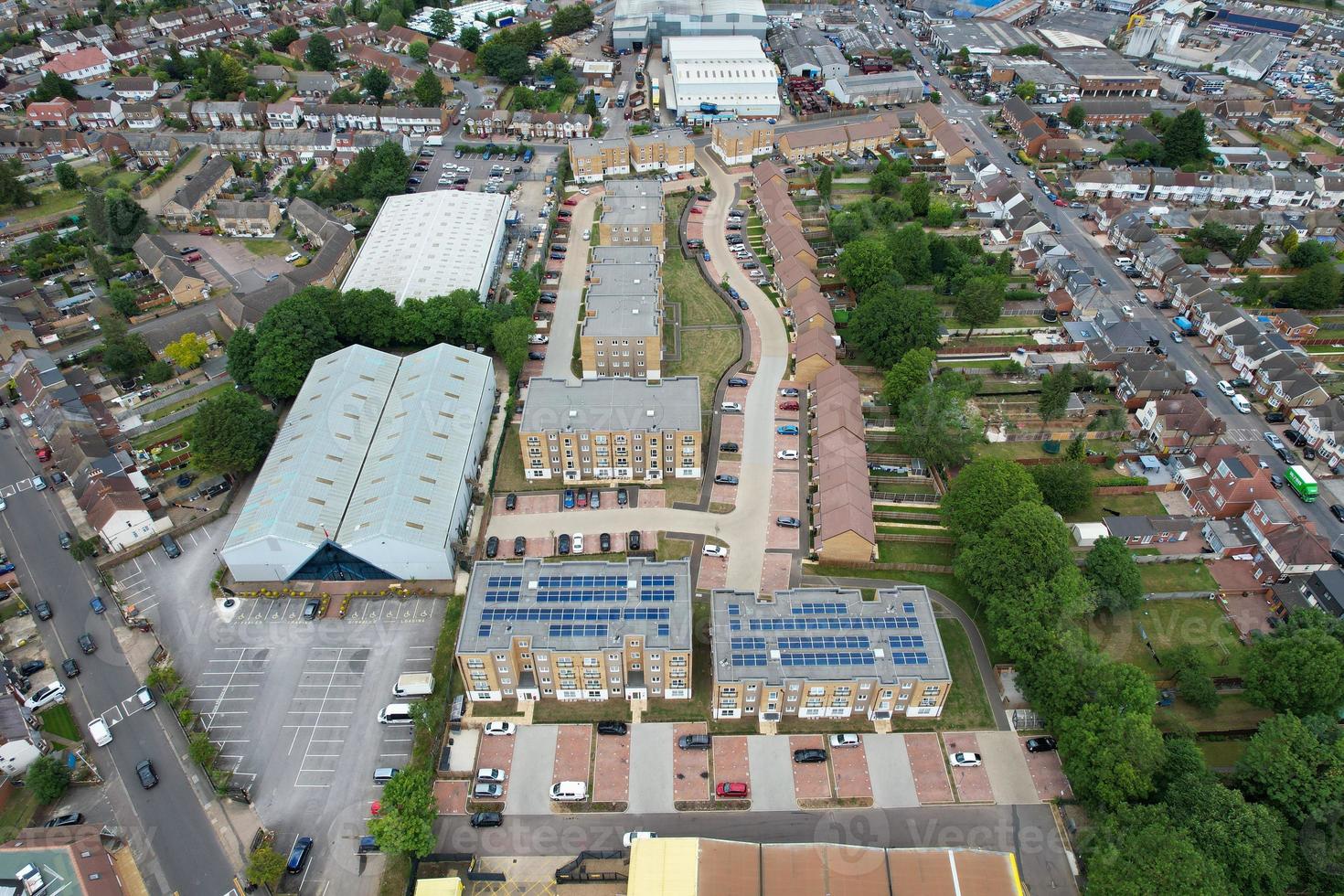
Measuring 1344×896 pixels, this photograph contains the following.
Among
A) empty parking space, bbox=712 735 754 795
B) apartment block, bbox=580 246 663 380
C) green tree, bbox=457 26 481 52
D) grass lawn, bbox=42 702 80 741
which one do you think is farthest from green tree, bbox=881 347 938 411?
green tree, bbox=457 26 481 52

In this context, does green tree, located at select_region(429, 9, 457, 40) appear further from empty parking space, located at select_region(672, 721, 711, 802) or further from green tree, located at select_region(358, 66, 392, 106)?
empty parking space, located at select_region(672, 721, 711, 802)

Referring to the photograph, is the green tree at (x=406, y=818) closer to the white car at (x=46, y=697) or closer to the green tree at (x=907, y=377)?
A: the white car at (x=46, y=697)

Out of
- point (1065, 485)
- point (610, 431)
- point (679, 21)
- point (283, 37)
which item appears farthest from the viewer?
point (679, 21)

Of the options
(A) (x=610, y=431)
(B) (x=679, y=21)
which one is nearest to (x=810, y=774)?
(A) (x=610, y=431)

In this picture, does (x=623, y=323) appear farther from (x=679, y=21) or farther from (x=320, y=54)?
(x=320, y=54)

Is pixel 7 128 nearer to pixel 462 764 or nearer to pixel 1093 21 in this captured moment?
pixel 462 764

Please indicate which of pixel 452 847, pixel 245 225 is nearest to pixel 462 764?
pixel 452 847

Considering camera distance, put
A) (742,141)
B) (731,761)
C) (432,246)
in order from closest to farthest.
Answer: (731,761)
(432,246)
(742,141)
